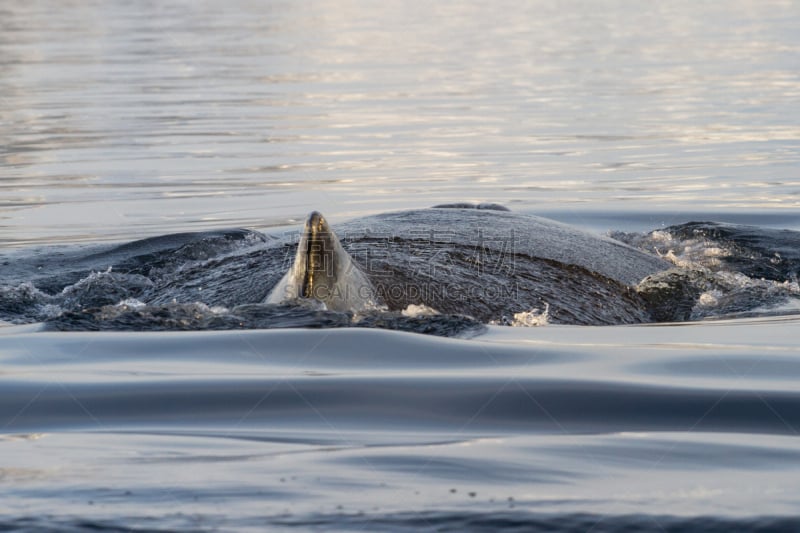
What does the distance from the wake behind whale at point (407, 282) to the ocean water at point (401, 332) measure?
Result: 13 cm

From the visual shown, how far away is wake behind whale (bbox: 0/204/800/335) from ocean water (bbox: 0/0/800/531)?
131mm

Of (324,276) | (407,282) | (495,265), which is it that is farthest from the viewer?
(495,265)

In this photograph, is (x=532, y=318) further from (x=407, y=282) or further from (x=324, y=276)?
(x=324, y=276)

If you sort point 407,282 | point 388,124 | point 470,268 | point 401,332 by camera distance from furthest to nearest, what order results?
point 388,124
point 470,268
point 407,282
point 401,332

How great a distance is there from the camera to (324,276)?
5328 millimetres

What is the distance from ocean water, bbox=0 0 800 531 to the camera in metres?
3.52

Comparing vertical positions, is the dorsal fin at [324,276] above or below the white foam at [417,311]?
above

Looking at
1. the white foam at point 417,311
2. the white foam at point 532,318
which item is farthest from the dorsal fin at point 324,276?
the white foam at point 532,318

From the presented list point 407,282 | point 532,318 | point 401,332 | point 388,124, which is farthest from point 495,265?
point 388,124

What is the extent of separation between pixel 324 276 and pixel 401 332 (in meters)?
0.48

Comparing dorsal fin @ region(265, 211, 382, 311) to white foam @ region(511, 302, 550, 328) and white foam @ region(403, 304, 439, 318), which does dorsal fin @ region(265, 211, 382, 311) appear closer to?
white foam @ region(403, 304, 439, 318)

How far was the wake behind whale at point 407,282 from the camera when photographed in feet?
18.6

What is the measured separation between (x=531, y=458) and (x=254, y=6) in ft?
164

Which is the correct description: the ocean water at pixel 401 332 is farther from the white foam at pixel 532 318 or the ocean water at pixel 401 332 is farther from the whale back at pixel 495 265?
the whale back at pixel 495 265
